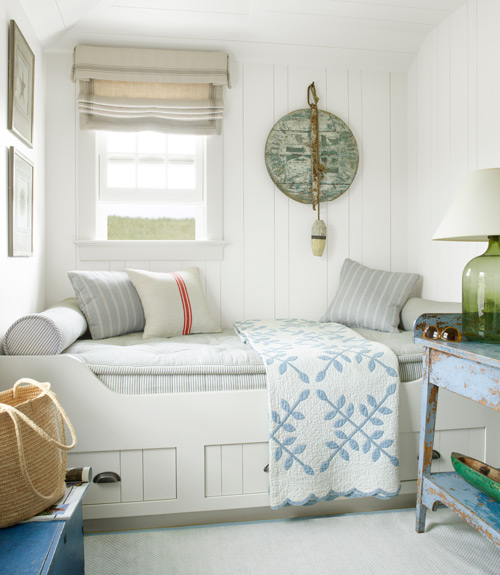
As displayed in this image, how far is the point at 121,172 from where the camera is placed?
2.73 meters

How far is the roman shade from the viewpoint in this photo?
8.35 feet

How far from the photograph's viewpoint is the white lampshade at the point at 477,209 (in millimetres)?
1494

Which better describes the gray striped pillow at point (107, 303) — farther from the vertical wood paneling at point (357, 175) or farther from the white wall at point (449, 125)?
the white wall at point (449, 125)

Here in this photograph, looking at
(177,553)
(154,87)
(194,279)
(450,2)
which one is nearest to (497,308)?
(177,553)

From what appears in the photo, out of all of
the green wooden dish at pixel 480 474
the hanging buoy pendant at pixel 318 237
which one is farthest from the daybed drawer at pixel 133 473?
the hanging buoy pendant at pixel 318 237

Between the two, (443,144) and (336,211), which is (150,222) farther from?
(443,144)

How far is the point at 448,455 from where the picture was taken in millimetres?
1861

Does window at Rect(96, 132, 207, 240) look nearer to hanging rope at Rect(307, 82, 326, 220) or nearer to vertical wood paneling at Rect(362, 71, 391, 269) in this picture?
hanging rope at Rect(307, 82, 326, 220)

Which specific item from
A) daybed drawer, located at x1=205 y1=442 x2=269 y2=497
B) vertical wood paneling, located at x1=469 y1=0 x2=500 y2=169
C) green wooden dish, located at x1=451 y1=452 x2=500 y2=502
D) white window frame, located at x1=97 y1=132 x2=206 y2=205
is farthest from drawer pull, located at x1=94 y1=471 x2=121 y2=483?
vertical wood paneling, located at x1=469 y1=0 x2=500 y2=169

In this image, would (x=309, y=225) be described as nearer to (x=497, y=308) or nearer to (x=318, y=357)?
(x=318, y=357)

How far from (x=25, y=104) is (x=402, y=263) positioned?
2255 millimetres

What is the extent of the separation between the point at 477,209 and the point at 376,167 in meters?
1.45

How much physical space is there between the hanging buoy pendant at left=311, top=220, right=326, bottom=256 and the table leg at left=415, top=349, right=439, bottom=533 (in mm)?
1254

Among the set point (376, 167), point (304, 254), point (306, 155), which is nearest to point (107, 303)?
point (304, 254)
